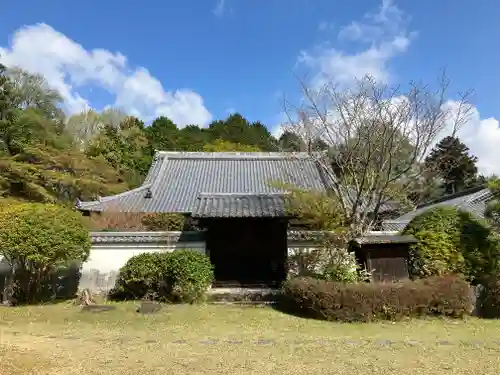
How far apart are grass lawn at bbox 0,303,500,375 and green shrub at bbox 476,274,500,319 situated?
74 centimetres

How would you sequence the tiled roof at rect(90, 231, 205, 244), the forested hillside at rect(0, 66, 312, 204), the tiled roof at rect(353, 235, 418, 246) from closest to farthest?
the tiled roof at rect(353, 235, 418, 246) < the tiled roof at rect(90, 231, 205, 244) < the forested hillside at rect(0, 66, 312, 204)

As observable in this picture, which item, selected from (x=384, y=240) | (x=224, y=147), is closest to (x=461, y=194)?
(x=384, y=240)

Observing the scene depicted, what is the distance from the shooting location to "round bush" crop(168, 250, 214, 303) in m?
11.7

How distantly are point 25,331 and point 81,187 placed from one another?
16.9 metres

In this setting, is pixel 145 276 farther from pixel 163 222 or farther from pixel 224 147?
pixel 224 147

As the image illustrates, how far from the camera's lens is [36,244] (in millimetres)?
10953

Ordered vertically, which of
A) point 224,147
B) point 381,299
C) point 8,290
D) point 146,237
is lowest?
point 381,299

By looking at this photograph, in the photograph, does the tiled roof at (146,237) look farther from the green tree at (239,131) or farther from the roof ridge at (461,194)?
the green tree at (239,131)

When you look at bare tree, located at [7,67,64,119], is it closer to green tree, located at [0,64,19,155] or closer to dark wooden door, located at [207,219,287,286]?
green tree, located at [0,64,19,155]

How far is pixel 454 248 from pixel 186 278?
285 inches

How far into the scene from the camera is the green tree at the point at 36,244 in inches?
431

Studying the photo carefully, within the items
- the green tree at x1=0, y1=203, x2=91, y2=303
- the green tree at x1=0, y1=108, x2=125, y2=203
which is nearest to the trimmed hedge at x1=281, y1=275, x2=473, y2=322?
the green tree at x1=0, y1=203, x2=91, y2=303

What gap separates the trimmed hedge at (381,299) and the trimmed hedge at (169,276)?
2765 mm

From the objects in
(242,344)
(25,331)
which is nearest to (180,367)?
(242,344)
